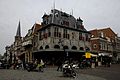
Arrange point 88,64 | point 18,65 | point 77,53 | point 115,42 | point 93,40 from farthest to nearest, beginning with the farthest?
point 115,42 < point 93,40 < point 77,53 < point 88,64 < point 18,65

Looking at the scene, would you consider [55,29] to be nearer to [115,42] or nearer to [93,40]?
[93,40]

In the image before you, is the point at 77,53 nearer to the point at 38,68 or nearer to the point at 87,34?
the point at 87,34

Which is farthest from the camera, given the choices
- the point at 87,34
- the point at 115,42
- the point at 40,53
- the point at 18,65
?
the point at 115,42


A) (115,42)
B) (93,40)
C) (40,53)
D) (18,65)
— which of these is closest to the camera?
(18,65)

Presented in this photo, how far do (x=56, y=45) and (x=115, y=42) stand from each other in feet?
106

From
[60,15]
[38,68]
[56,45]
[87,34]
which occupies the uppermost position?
[60,15]

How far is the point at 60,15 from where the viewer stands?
1786 inches

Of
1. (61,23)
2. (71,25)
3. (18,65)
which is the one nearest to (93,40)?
(71,25)

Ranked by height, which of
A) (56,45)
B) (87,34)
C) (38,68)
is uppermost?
(87,34)

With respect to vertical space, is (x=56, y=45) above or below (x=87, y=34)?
below

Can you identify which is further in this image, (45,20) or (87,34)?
(87,34)

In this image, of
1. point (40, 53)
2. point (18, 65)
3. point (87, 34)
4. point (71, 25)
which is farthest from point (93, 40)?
point (18, 65)

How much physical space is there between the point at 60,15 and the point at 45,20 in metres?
3.61

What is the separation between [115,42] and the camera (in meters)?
67.3
